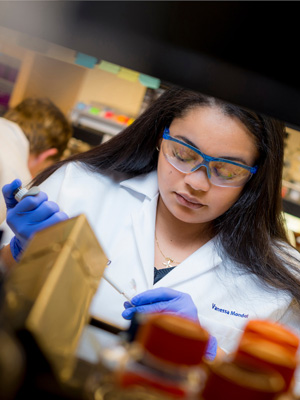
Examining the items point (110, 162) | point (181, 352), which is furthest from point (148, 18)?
point (110, 162)

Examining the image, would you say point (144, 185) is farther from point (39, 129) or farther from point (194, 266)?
point (39, 129)

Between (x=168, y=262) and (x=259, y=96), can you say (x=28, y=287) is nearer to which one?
(x=259, y=96)

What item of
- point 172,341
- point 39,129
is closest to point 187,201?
point 172,341

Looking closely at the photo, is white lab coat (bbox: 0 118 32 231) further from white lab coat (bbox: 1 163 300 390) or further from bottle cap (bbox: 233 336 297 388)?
bottle cap (bbox: 233 336 297 388)

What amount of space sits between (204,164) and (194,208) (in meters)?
0.19

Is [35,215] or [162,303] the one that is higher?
[35,215]

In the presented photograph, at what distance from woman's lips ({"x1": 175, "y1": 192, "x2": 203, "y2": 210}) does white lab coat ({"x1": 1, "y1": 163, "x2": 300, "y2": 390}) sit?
11.5 inches

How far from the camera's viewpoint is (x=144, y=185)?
80.7 inches

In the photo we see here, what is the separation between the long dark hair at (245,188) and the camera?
6.00ft

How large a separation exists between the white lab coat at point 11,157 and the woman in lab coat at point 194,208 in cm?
28

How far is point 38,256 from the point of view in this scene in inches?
27.2

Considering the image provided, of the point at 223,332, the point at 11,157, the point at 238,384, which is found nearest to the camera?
the point at 238,384

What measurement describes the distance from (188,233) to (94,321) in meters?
1.22

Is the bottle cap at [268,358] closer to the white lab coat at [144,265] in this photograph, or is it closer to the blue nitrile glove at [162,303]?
the blue nitrile glove at [162,303]
